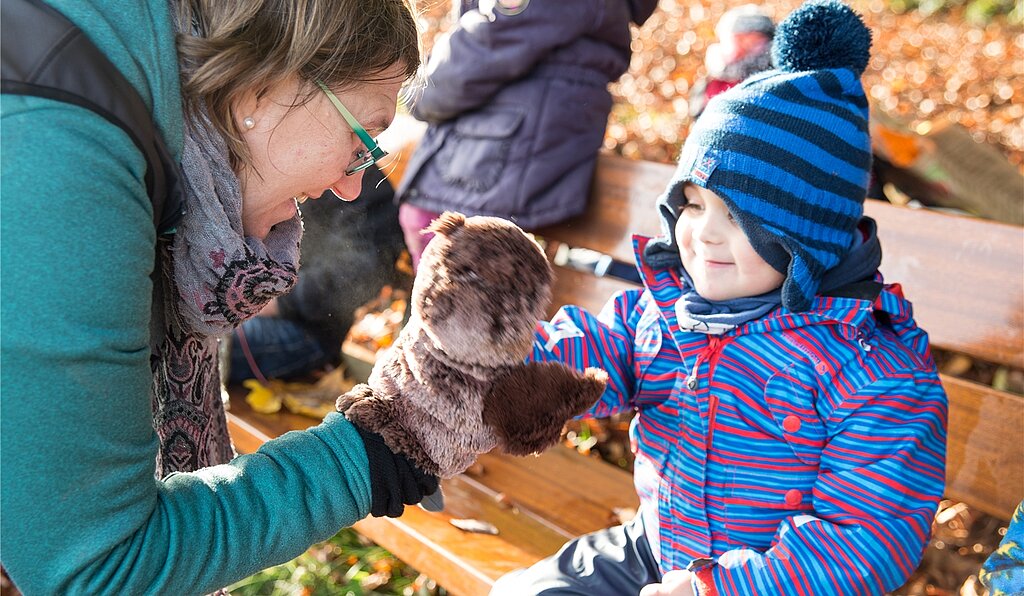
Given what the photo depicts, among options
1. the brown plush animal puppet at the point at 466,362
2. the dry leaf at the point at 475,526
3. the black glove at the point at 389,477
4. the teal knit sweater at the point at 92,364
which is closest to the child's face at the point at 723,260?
the brown plush animal puppet at the point at 466,362

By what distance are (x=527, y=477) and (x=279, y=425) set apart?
76 centimetres

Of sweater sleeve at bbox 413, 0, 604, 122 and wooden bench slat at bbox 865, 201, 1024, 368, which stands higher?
sweater sleeve at bbox 413, 0, 604, 122

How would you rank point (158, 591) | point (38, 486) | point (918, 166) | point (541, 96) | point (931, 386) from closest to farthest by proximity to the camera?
point (38, 486), point (158, 591), point (931, 386), point (541, 96), point (918, 166)

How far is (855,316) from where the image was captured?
1812 mm

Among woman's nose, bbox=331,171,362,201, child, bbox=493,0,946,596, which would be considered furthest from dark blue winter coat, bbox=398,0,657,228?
woman's nose, bbox=331,171,362,201

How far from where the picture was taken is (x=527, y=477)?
2.65 m

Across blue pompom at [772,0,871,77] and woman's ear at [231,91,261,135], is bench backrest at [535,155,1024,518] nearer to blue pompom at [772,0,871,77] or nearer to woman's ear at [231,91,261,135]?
blue pompom at [772,0,871,77]

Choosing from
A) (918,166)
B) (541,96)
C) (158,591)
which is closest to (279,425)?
(541,96)

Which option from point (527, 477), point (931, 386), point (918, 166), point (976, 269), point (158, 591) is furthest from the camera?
point (918, 166)

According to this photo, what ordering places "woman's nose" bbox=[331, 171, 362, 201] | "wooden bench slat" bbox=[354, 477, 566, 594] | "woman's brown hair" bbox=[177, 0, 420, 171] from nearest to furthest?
"woman's brown hair" bbox=[177, 0, 420, 171]
"woman's nose" bbox=[331, 171, 362, 201]
"wooden bench slat" bbox=[354, 477, 566, 594]

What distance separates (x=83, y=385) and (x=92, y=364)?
27 millimetres

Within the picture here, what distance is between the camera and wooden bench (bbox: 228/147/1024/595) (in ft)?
7.24

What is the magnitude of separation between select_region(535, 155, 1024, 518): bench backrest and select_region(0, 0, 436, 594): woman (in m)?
1.52

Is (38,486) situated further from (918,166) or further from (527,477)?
(918,166)
